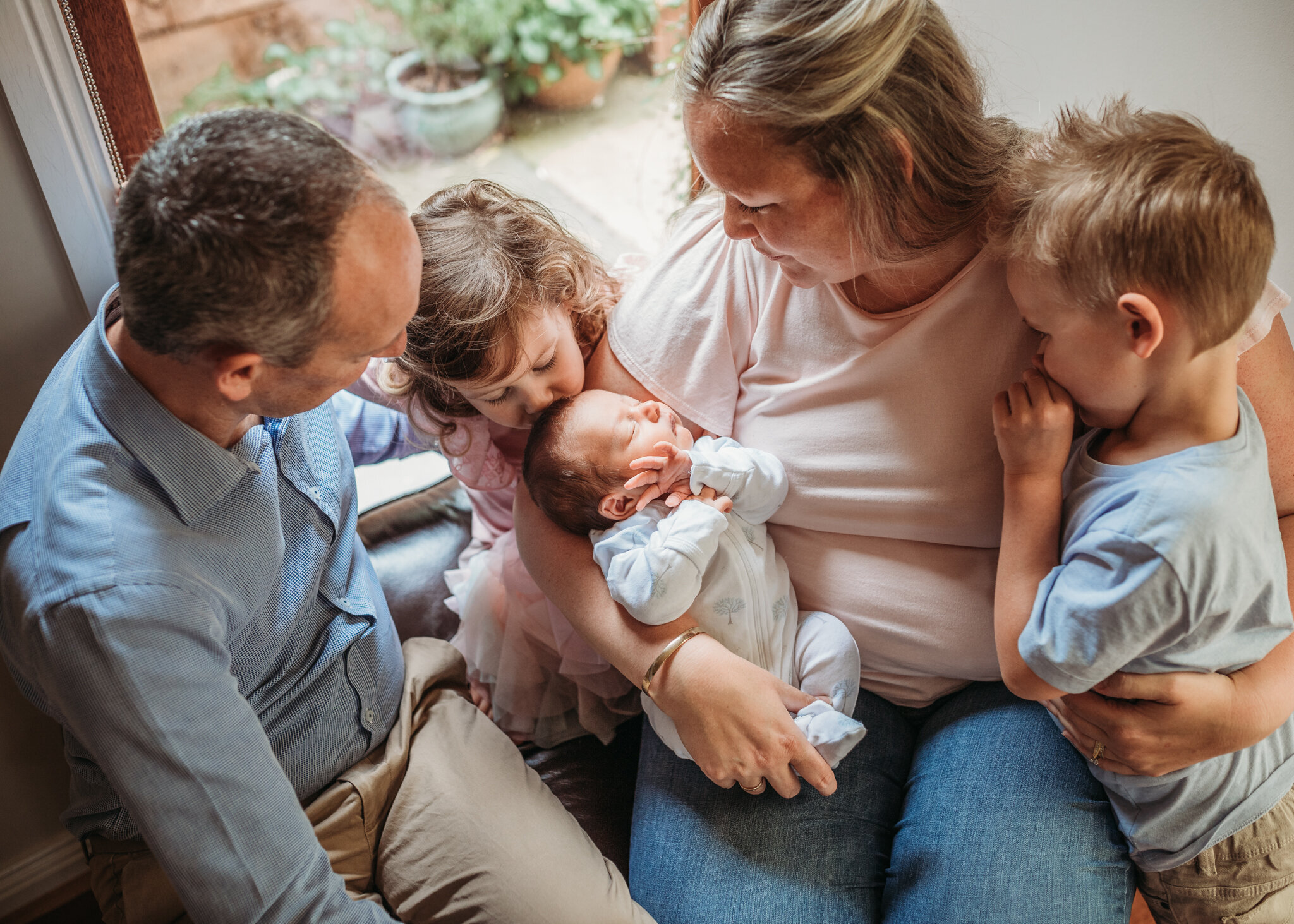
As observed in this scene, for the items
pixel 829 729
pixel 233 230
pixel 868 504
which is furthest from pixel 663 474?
pixel 233 230

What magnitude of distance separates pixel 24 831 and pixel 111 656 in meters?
1.11

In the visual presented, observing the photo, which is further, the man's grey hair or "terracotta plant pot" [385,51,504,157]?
"terracotta plant pot" [385,51,504,157]

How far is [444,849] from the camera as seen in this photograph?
54.2 inches

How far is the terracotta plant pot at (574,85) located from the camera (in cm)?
286

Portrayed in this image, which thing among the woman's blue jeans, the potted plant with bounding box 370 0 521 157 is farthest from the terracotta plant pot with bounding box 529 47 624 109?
the woman's blue jeans

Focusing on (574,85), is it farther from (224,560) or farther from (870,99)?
(224,560)

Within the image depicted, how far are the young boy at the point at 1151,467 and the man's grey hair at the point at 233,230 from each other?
0.86 m

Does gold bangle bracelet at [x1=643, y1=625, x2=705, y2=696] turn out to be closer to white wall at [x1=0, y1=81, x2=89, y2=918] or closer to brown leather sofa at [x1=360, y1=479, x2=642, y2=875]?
brown leather sofa at [x1=360, y1=479, x2=642, y2=875]

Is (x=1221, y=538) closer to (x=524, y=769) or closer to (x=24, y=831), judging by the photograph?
(x=524, y=769)

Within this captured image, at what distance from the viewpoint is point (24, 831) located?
176 centimetres

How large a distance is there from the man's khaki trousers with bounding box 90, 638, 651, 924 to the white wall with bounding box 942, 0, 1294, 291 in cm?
136

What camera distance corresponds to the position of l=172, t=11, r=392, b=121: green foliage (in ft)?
8.23

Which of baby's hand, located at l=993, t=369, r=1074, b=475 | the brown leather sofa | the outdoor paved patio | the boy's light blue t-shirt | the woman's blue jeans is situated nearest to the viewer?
the boy's light blue t-shirt

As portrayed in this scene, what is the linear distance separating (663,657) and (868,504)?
40cm
